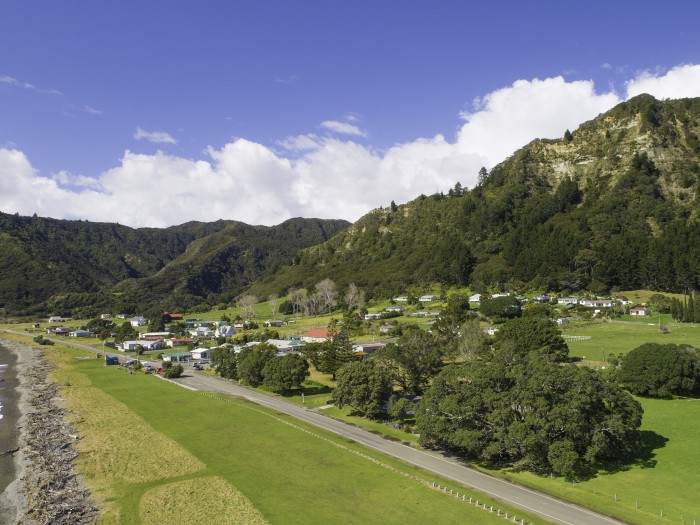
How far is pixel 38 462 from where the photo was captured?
36.1m

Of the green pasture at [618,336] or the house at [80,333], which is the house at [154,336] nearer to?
the house at [80,333]

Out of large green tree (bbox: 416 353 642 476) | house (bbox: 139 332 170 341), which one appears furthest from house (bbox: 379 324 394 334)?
house (bbox: 139 332 170 341)

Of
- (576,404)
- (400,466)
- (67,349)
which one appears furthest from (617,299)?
(67,349)

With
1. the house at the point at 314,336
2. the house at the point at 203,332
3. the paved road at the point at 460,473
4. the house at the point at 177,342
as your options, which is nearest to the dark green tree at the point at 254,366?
the paved road at the point at 460,473

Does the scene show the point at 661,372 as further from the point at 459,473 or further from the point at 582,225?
the point at 582,225

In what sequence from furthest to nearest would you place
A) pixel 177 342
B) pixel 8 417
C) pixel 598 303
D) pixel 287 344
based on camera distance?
pixel 177 342 → pixel 598 303 → pixel 287 344 → pixel 8 417

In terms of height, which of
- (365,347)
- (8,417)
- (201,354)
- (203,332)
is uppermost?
(365,347)

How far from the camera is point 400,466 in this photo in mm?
35188

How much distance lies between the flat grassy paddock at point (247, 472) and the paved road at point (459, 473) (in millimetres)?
1466

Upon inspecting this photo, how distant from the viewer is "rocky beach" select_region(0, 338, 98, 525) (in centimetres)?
2805

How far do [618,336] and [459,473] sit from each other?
2197 inches

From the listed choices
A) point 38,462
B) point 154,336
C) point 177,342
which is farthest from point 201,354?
point 38,462

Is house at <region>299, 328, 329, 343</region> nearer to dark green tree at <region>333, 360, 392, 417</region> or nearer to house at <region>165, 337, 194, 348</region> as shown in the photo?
house at <region>165, 337, 194, 348</region>

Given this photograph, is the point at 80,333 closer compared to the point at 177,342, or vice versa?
the point at 177,342
